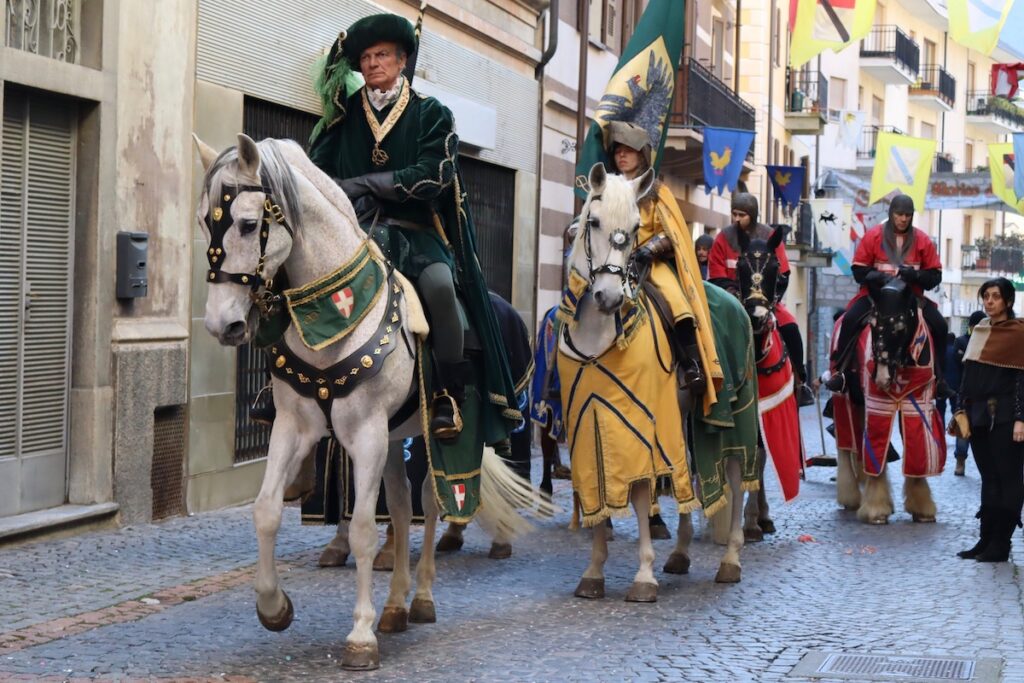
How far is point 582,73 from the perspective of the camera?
21922 millimetres

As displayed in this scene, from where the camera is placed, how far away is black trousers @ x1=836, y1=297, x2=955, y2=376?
13.0 meters

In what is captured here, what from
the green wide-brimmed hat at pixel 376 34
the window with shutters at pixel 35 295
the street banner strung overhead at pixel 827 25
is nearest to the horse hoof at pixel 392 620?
the green wide-brimmed hat at pixel 376 34

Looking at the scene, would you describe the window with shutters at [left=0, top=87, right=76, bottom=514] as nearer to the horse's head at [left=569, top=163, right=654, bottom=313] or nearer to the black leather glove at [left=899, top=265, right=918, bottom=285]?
the horse's head at [left=569, top=163, right=654, bottom=313]

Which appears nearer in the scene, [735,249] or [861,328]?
[735,249]

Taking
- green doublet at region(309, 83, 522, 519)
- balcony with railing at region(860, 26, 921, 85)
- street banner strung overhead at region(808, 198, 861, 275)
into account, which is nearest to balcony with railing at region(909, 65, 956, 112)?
balcony with railing at region(860, 26, 921, 85)

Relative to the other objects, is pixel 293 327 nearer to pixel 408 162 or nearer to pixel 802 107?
pixel 408 162

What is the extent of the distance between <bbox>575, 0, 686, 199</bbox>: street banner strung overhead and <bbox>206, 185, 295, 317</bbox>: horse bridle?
2692 mm

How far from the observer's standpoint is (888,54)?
52750mm

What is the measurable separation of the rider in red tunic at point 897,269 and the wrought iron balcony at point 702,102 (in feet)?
38.8

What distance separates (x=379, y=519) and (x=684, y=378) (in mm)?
1923

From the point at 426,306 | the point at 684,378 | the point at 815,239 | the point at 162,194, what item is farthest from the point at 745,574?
the point at 815,239

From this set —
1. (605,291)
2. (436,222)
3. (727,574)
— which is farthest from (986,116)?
(436,222)

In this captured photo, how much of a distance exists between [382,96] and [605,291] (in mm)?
1529

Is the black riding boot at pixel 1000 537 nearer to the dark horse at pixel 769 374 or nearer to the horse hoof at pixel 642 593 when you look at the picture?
the dark horse at pixel 769 374
